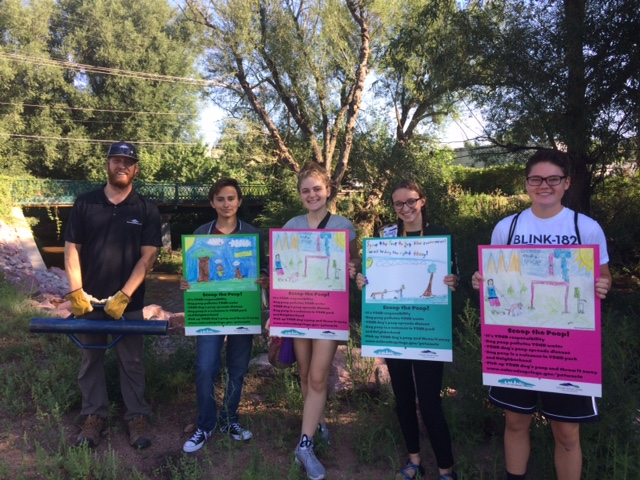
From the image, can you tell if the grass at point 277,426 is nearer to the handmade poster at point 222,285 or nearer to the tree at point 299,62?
the handmade poster at point 222,285

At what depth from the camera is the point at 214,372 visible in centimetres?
364

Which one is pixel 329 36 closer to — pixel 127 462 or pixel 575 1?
pixel 575 1

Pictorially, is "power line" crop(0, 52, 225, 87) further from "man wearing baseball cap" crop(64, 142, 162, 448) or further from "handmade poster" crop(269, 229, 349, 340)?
"handmade poster" crop(269, 229, 349, 340)

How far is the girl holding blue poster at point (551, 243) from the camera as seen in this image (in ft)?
8.47

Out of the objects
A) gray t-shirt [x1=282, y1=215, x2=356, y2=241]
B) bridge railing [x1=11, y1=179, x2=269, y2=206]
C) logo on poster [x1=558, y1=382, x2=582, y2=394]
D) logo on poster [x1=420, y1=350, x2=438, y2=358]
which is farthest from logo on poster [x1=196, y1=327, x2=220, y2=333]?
bridge railing [x1=11, y1=179, x2=269, y2=206]

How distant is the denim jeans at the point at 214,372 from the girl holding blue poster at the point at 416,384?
1.14 metres

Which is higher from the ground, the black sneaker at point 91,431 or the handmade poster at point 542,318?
the handmade poster at point 542,318

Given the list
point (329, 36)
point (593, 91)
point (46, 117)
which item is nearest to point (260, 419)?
point (593, 91)

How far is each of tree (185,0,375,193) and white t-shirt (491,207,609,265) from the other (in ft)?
50.2

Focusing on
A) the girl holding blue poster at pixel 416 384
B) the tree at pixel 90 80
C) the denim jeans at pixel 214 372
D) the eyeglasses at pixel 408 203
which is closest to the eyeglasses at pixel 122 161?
the denim jeans at pixel 214 372

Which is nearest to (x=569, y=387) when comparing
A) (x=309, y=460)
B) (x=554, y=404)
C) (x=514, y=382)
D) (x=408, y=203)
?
(x=554, y=404)

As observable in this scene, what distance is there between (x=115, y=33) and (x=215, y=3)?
20046 mm

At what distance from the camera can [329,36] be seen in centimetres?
1822

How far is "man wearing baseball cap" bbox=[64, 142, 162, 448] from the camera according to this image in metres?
3.63
